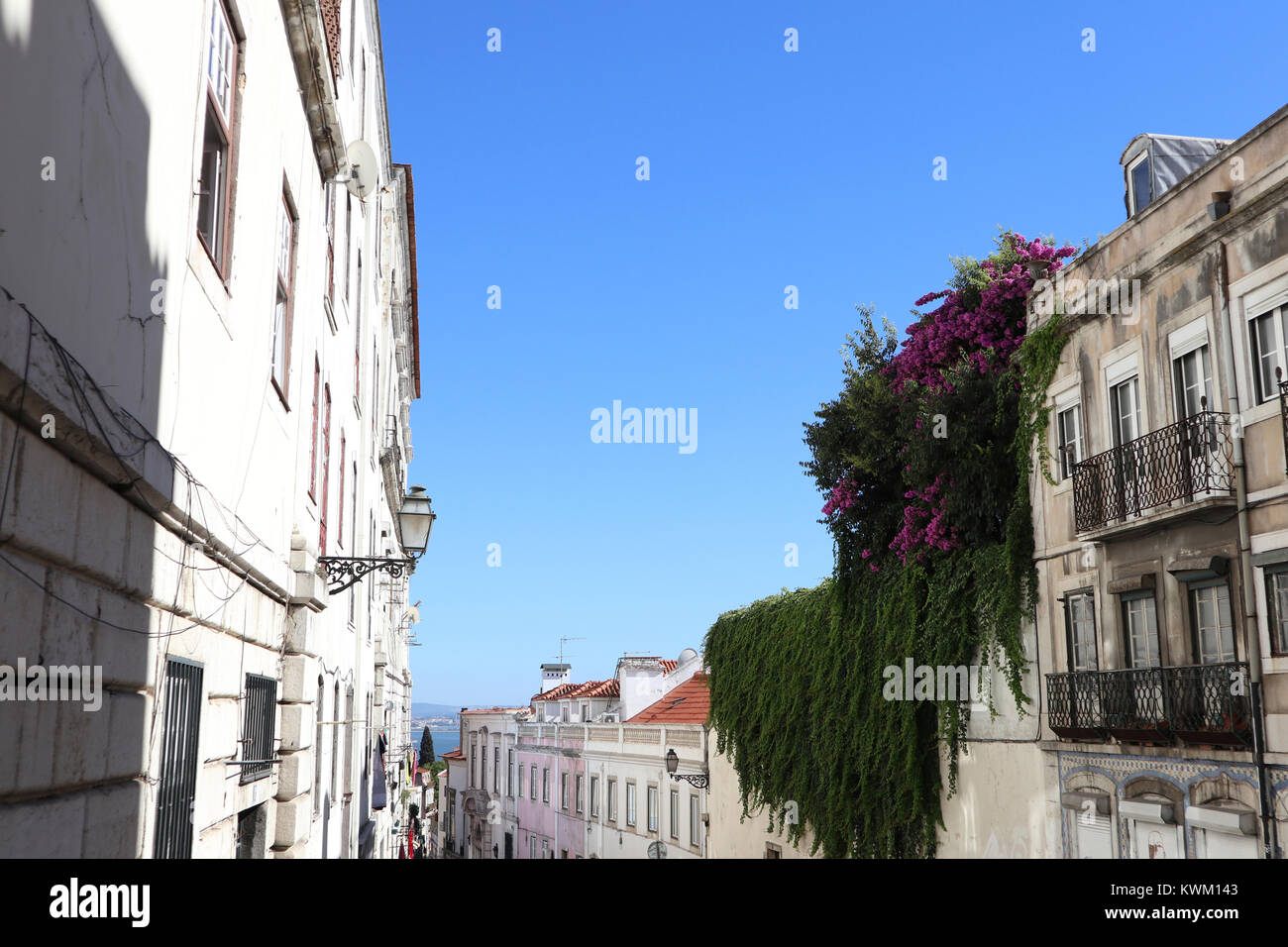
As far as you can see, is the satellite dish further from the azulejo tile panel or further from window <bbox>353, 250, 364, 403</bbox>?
the azulejo tile panel

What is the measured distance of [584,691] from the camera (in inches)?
1970

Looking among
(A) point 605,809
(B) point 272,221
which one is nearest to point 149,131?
(B) point 272,221

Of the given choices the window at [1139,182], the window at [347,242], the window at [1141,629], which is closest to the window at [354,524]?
the window at [347,242]

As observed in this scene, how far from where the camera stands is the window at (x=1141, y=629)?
1577cm

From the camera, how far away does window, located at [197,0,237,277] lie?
665 cm

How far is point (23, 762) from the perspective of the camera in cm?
376

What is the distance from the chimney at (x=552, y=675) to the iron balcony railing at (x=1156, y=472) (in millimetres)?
48122

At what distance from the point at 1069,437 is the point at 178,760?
15.5 metres

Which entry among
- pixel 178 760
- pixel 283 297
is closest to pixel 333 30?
pixel 283 297

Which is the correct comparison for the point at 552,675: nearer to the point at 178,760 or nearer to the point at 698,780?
the point at 698,780

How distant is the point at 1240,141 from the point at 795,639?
14.3m
